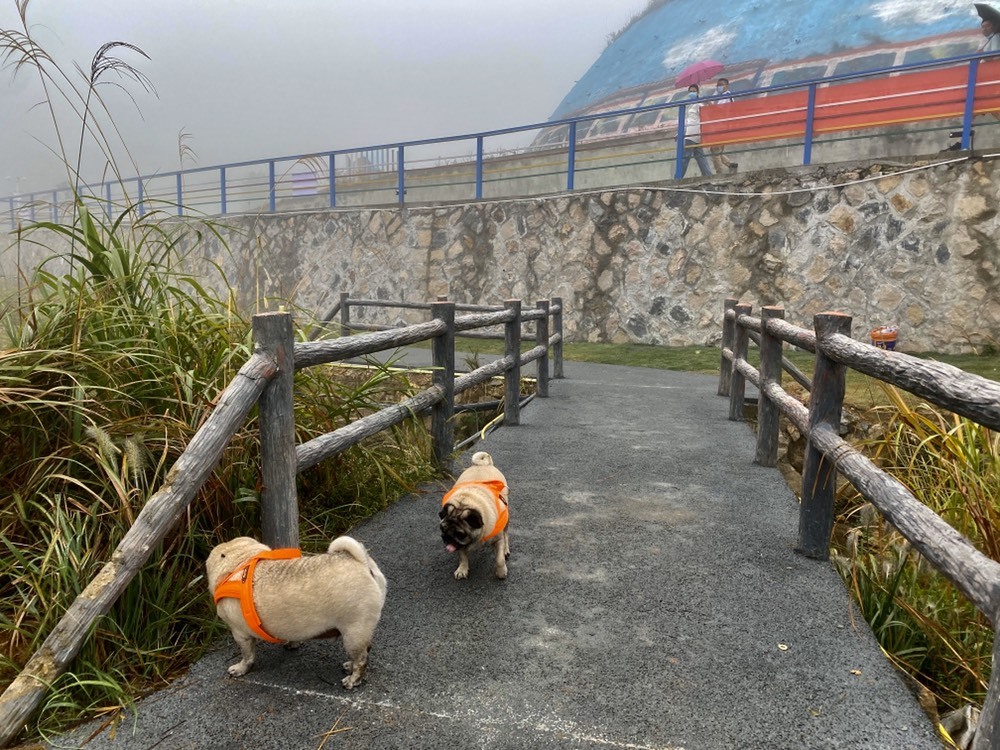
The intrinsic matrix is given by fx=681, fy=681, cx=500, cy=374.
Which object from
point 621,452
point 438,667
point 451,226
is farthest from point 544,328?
point 451,226

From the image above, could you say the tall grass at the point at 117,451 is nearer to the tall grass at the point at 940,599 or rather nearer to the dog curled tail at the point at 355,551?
the dog curled tail at the point at 355,551

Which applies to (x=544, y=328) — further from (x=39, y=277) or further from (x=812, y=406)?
(x=39, y=277)

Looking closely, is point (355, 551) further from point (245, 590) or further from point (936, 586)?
point (936, 586)

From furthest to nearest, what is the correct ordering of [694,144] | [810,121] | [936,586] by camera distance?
[694,144]
[810,121]
[936,586]

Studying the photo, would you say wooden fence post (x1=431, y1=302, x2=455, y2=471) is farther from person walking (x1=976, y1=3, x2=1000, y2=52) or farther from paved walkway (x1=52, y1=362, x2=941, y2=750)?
person walking (x1=976, y1=3, x2=1000, y2=52)

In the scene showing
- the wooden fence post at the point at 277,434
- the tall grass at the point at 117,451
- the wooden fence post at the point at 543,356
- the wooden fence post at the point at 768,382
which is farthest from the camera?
the wooden fence post at the point at 543,356

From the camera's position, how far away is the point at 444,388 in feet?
13.8

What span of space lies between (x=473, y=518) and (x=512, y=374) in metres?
3.24

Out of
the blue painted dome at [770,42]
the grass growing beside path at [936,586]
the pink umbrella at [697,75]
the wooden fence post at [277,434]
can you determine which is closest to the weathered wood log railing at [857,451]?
the grass growing beside path at [936,586]

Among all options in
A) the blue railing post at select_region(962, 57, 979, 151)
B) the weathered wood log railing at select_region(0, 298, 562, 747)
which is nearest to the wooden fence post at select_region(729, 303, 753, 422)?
the weathered wood log railing at select_region(0, 298, 562, 747)

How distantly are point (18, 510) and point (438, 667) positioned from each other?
4.96 ft

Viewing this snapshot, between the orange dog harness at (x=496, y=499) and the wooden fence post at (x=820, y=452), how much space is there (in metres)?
1.36

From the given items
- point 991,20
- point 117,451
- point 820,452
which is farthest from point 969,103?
point 117,451

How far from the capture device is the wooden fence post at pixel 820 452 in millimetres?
2949
